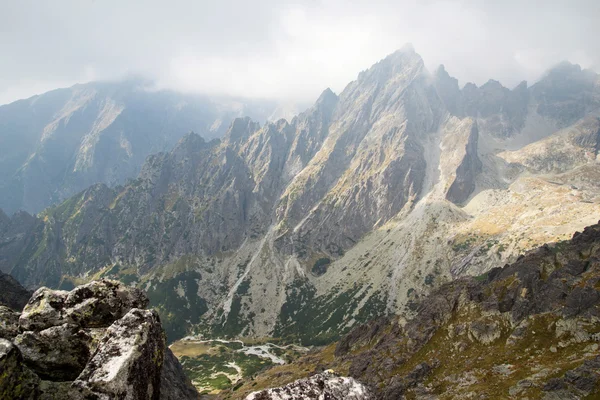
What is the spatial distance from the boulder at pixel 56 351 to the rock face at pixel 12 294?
109 metres

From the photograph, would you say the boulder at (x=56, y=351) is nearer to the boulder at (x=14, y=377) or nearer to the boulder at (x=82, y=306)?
the boulder at (x=82, y=306)

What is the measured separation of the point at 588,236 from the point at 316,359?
346 feet

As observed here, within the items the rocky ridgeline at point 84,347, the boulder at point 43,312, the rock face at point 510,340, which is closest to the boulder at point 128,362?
the rocky ridgeline at point 84,347

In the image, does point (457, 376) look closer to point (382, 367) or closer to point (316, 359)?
point (382, 367)

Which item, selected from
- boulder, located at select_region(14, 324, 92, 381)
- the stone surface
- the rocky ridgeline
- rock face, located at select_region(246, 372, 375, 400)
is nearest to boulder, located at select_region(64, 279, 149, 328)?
the rocky ridgeline

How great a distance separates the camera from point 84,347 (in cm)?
1421

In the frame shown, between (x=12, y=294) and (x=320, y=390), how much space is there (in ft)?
431

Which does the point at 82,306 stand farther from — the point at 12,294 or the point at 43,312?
the point at 12,294

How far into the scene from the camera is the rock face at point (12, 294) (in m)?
94.3

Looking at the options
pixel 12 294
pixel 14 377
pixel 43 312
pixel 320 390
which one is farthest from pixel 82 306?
pixel 12 294

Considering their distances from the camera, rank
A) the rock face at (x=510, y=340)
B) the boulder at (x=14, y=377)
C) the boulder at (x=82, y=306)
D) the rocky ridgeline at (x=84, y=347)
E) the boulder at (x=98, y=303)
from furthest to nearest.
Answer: the rock face at (x=510, y=340) < the boulder at (x=98, y=303) < the boulder at (x=82, y=306) < the rocky ridgeline at (x=84, y=347) < the boulder at (x=14, y=377)

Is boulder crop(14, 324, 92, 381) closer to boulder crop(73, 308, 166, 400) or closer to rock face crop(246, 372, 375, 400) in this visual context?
boulder crop(73, 308, 166, 400)

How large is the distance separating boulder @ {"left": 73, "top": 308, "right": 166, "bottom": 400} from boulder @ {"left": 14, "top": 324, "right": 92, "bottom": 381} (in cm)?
285

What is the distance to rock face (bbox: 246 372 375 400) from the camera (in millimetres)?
10867
